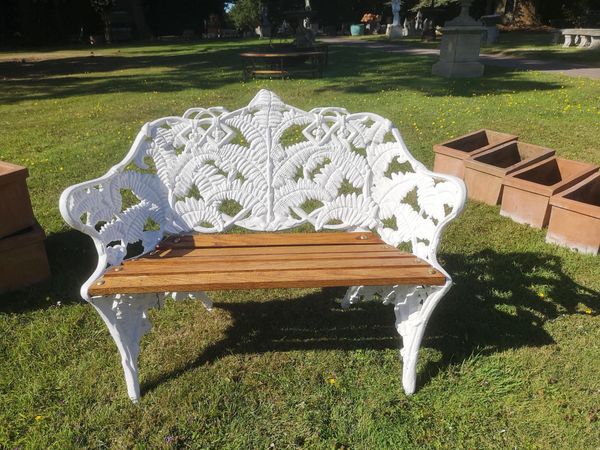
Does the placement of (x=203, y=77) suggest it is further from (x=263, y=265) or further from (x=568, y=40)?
(x=568, y=40)

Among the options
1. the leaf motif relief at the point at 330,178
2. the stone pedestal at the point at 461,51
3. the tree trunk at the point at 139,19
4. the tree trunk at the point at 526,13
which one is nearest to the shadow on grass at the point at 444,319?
the leaf motif relief at the point at 330,178

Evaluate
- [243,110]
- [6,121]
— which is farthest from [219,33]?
[243,110]

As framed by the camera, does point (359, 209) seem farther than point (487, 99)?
No

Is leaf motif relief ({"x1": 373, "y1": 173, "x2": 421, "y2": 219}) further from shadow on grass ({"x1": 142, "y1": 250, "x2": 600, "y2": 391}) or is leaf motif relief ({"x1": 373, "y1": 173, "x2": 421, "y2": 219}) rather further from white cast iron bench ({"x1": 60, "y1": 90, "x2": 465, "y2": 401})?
shadow on grass ({"x1": 142, "y1": 250, "x2": 600, "y2": 391})

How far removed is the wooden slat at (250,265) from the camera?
7.36ft

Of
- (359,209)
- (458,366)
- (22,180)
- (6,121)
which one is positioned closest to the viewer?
(458,366)

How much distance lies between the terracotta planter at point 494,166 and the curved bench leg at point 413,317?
8.58 ft

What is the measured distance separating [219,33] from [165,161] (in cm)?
4279

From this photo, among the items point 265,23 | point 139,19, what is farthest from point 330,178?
point 139,19

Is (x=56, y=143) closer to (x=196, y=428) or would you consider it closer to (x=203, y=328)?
(x=203, y=328)

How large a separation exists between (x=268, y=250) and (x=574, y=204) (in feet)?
8.65

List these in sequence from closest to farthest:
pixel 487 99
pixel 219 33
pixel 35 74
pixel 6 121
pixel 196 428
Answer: pixel 196 428 < pixel 6 121 < pixel 487 99 < pixel 35 74 < pixel 219 33

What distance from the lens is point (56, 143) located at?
22.8 feet

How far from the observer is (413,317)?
2.35 m
